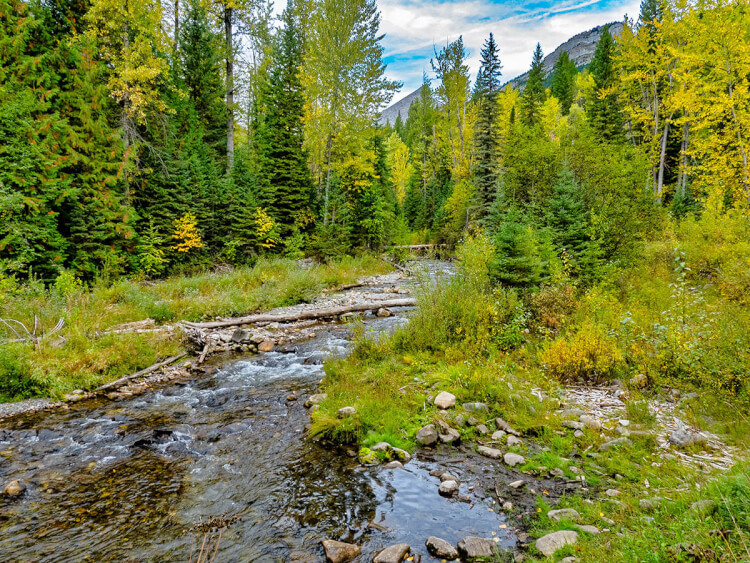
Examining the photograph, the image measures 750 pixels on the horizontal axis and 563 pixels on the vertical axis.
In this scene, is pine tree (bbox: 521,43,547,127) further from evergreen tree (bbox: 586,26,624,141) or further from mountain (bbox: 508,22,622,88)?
mountain (bbox: 508,22,622,88)

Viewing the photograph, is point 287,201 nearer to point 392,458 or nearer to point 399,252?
point 399,252

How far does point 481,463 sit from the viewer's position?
4250 mm

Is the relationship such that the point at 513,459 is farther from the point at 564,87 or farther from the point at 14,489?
the point at 564,87

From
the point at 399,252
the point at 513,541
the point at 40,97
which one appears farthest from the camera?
the point at 399,252

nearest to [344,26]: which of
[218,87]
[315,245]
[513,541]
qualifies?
[218,87]

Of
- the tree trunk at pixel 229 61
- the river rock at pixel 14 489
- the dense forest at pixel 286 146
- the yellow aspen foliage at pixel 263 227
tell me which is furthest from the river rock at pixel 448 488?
the tree trunk at pixel 229 61

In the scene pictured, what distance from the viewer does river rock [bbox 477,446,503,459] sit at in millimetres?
4332

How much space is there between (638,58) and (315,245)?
22.0 metres

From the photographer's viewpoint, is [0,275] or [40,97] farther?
[40,97]

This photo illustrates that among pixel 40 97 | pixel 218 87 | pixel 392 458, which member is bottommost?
pixel 392 458

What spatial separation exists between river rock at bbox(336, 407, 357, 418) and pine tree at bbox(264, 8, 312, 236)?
17.1m

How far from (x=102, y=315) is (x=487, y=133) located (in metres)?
24.1

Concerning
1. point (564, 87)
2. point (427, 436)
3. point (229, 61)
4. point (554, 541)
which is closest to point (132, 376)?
point (427, 436)

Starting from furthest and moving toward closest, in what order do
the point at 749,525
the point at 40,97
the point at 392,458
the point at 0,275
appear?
the point at 40,97, the point at 0,275, the point at 392,458, the point at 749,525
